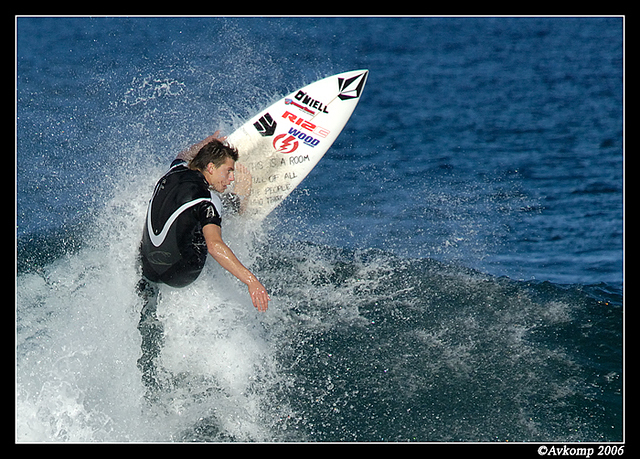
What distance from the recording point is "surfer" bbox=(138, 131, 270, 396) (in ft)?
19.6

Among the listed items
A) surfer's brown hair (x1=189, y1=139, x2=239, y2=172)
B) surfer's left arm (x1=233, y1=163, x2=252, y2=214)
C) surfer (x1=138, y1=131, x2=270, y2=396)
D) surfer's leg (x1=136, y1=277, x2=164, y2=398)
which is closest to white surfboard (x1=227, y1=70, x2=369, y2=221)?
surfer's left arm (x1=233, y1=163, x2=252, y2=214)

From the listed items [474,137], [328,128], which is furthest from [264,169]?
[474,137]

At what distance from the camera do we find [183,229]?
245 inches

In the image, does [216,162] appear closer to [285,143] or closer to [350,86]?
[285,143]

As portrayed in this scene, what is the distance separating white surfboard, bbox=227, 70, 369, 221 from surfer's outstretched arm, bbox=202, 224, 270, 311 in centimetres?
223

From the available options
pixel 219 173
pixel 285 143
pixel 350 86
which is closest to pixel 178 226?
pixel 219 173

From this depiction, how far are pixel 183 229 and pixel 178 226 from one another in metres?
0.05

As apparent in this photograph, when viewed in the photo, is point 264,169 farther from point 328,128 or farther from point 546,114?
point 546,114

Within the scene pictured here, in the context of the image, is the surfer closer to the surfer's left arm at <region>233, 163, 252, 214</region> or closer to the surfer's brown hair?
the surfer's brown hair

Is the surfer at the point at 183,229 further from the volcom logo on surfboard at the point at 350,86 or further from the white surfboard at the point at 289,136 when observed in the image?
the volcom logo on surfboard at the point at 350,86

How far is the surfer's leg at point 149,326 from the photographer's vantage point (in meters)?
6.75

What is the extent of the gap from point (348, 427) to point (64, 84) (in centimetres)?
1023

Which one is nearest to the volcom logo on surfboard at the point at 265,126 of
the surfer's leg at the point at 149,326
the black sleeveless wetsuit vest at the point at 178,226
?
the black sleeveless wetsuit vest at the point at 178,226

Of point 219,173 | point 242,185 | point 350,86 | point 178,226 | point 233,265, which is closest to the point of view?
point 233,265
